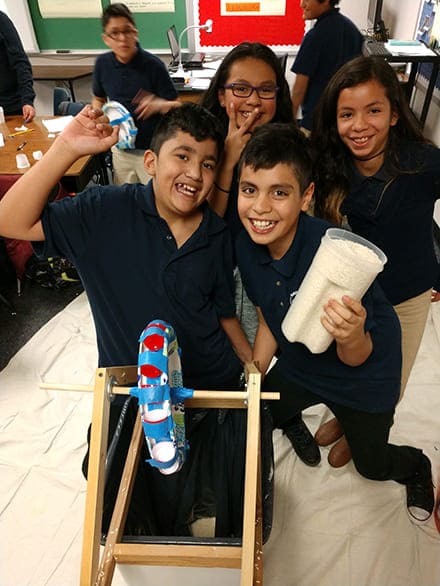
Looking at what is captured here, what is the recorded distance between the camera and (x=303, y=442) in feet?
5.87

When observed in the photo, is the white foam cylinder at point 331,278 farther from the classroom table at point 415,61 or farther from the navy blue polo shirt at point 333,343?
the classroom table at point 415,61

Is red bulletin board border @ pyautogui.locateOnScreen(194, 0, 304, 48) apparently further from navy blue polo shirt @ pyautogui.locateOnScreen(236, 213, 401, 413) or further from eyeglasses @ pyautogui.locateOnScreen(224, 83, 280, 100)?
navy blue polo shirt @ pyautogui.locateOnScreen(236, 213, 401, 413)

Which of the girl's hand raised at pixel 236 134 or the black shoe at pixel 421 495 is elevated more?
the girl's hand raised at pixel 236 134

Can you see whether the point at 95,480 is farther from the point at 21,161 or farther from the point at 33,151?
the point at 33,151

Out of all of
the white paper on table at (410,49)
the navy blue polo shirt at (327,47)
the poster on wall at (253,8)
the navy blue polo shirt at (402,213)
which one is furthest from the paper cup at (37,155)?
the poster on wall at (253,8)

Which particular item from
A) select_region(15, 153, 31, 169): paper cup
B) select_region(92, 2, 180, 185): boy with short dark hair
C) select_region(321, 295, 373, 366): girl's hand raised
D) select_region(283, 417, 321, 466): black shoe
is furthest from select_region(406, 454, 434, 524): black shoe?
select_region(15, 153, 31, 169): paper cup

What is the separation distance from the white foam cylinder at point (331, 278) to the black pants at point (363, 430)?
455 millimetres

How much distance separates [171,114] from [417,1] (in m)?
3.61

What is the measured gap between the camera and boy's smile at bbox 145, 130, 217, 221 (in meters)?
1.07

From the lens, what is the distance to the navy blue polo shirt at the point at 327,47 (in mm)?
2541

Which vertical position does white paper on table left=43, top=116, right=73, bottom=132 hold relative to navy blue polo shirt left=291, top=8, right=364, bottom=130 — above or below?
below

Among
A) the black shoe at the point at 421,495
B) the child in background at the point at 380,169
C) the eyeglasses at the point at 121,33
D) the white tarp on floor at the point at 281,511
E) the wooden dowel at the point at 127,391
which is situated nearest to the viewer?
the wooden dowel at the point at 127,391

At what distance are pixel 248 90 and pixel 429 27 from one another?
293 centimetres

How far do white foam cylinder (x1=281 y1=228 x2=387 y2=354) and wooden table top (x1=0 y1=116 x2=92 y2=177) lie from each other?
189cm
